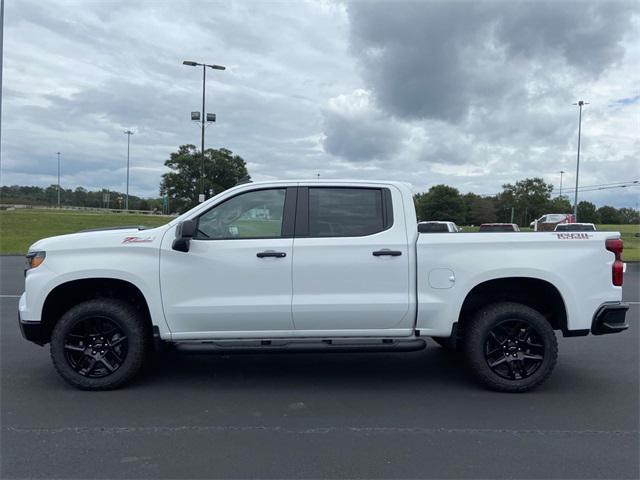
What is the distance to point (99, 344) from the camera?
4945 millimetres

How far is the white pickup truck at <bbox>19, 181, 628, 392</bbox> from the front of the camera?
4801mm

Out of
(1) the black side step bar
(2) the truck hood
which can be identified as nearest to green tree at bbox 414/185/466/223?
(1) the black side step bar

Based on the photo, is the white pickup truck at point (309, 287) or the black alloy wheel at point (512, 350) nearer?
the white pickup truck at point (309, 287)

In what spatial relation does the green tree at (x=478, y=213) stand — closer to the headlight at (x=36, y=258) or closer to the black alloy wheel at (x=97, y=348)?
the black alloy wheel at (x=97, y=348)

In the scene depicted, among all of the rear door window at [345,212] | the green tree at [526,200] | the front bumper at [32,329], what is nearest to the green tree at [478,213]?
the green tree at [526,200]

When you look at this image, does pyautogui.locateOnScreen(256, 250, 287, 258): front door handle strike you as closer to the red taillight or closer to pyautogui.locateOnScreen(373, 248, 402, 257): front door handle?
→ pyautogui.locateOnScreen(373, 248, 402, 257): front door handle

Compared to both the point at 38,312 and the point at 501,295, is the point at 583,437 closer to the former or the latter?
the point at 501,295

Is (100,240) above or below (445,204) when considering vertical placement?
below

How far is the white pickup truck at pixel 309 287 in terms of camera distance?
4801 millimetres

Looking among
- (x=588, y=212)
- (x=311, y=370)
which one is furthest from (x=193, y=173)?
(x=588, y=212)

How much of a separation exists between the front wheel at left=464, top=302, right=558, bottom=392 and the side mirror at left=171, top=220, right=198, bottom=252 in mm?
2663

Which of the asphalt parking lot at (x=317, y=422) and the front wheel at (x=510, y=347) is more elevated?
the front wheel at (x=510, y=347)

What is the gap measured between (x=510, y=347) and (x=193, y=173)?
4755 centimetres

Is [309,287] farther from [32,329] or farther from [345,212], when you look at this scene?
[32,329]
